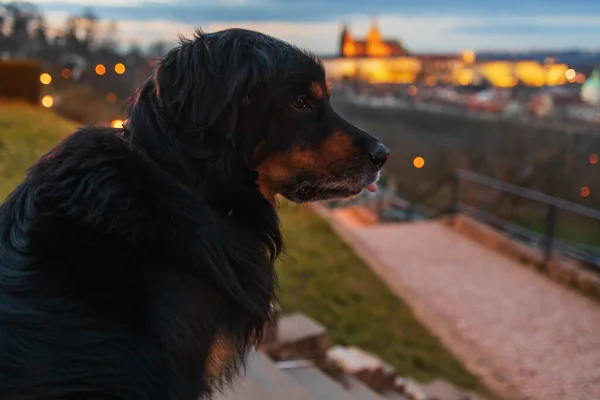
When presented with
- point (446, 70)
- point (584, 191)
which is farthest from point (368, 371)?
point (446, 70)

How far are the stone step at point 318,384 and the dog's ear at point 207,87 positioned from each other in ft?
6.83

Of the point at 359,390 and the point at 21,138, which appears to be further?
the point at 21,138

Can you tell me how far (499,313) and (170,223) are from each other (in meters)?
5.68

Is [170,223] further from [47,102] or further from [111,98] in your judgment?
[111,98]

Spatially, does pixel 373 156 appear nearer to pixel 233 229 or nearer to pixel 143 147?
pixel 233 229

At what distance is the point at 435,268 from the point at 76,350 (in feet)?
23.5

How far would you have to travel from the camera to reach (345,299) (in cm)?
656

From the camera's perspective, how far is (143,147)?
1.88m

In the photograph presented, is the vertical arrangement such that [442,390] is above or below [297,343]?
below

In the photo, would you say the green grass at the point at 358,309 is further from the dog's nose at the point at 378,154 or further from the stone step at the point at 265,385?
the dog's nose at the point at 378,154

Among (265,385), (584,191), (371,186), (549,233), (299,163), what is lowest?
(584,191)

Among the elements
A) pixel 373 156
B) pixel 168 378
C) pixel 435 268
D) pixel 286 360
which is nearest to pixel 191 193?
pixel 168 378

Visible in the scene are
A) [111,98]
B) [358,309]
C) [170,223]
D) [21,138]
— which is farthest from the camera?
[111,98]

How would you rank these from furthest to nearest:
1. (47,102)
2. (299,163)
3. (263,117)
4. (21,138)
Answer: (47,102) → (21,138) → (299,163) → (263,117)
